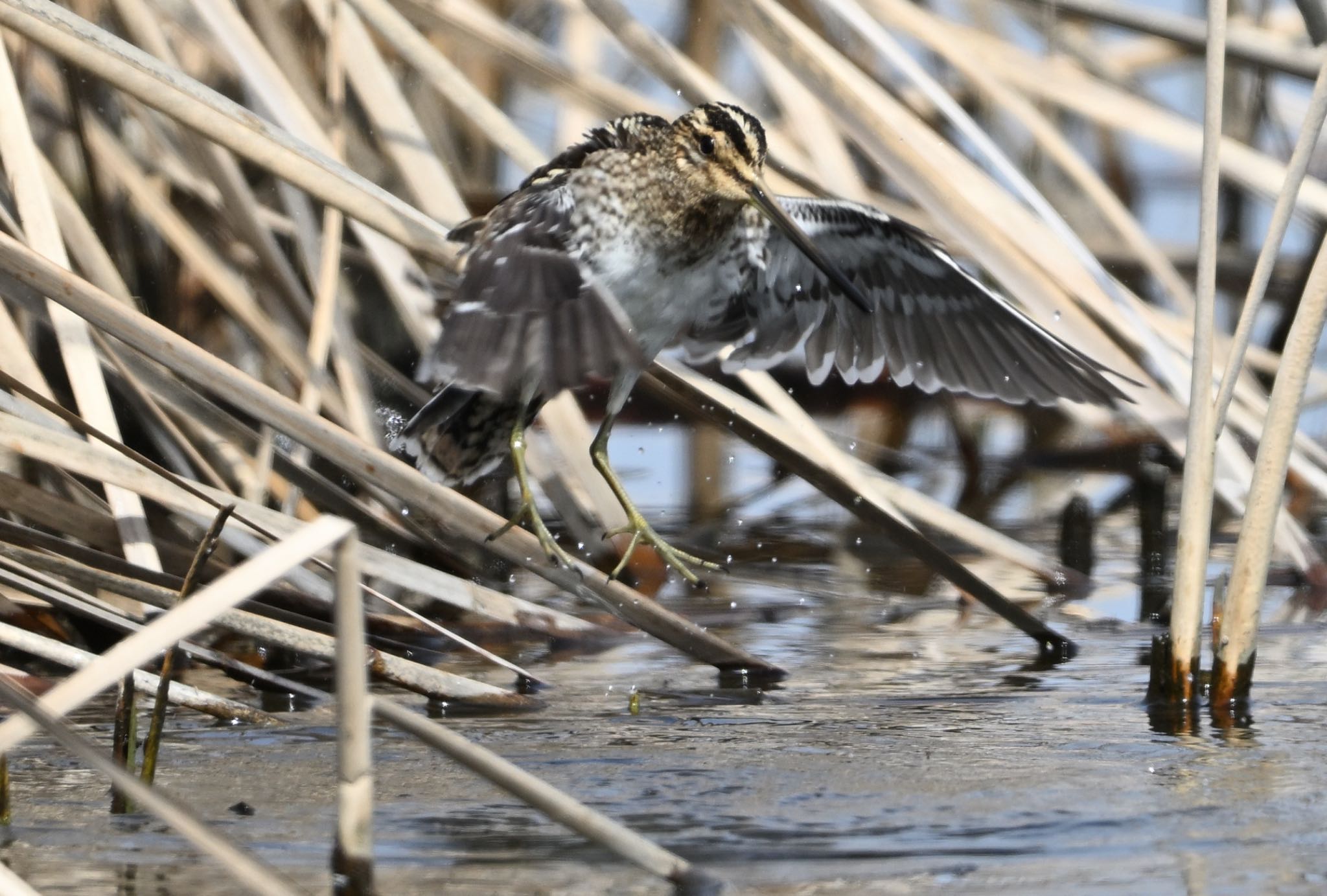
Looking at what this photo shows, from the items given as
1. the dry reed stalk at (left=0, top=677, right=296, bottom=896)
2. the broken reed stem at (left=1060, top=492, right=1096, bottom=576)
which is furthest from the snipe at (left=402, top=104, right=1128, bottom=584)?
the dry reed stalk at (left=0, top=677, right=296, bottom=896)

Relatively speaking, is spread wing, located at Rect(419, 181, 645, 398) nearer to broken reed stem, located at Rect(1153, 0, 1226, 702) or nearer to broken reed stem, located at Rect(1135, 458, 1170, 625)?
broken reed stem, located at Rect(1153, 0, 1226, 702)

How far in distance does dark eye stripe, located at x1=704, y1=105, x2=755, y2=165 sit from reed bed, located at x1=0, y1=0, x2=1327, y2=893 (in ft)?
0.46

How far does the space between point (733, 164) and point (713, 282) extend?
28cm

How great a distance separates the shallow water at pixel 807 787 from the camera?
1.83m

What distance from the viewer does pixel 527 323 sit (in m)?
2.50

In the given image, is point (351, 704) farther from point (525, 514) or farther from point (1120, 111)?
point (1120, 111)

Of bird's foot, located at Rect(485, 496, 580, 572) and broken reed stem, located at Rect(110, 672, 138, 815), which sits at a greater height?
bird's foot, located at Rect(485, 496, 580, 572)

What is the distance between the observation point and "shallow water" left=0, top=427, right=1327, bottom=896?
1.83 meters

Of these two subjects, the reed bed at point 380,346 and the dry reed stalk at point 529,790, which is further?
the reed bed at point 380,346

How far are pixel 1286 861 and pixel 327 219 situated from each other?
2.12m

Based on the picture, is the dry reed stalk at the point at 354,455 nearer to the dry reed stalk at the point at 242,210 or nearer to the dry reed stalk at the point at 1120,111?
the dry reed stalk at the point at 242,210

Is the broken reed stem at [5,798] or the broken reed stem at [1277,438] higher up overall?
the broken reed stem at [1277,438]

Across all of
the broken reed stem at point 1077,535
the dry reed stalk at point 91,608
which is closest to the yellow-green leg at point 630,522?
the dry reed stalk at point 91,608

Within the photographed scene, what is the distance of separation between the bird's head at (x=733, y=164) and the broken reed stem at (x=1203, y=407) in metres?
0.73
